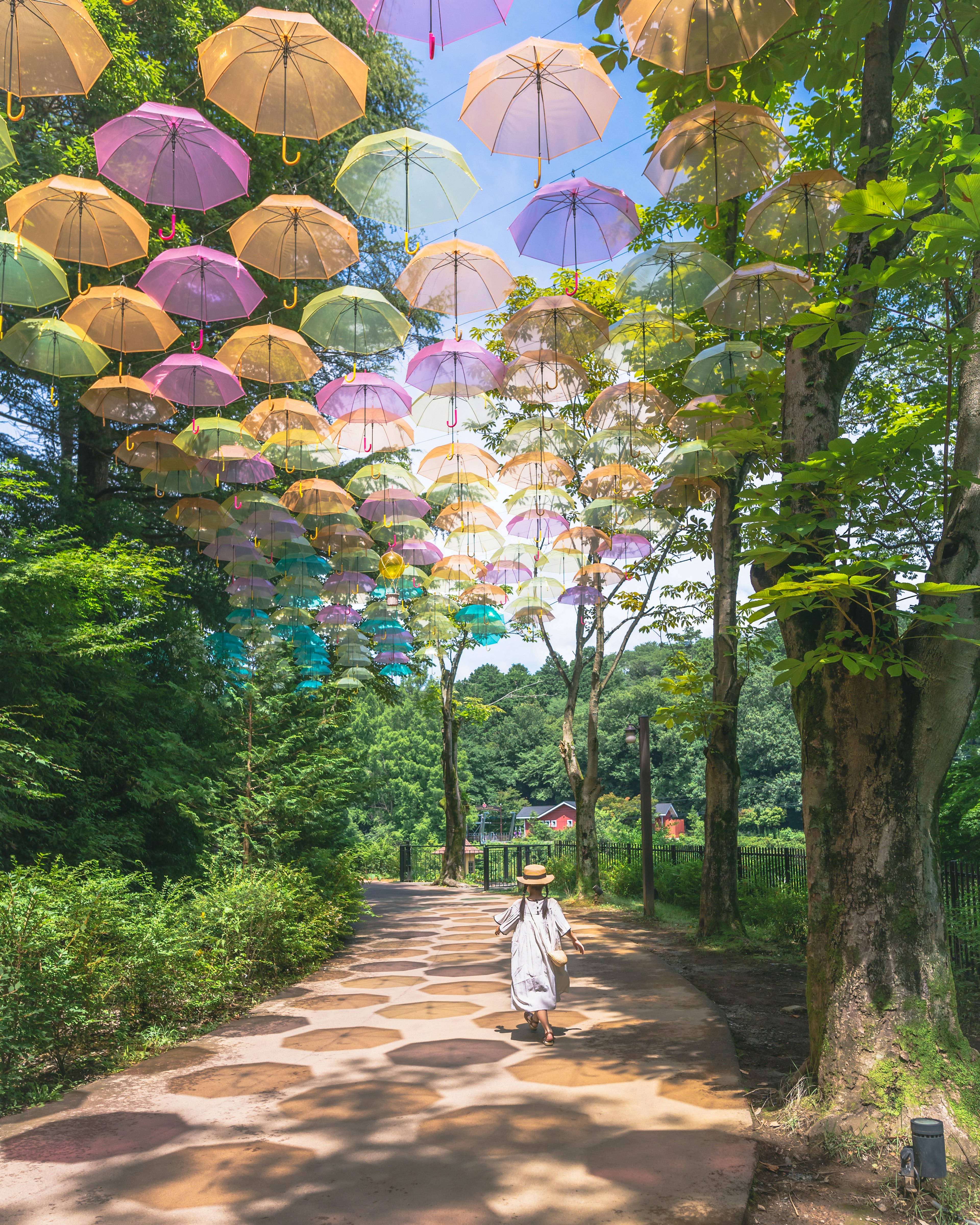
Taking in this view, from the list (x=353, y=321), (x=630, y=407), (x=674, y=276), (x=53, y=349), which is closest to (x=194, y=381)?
(x=53, y=349)

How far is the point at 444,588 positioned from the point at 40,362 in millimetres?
8645

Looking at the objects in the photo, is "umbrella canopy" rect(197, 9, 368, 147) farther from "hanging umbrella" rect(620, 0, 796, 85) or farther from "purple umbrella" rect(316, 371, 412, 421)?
"purple umbrella" rect(316, 371, 412, 421)

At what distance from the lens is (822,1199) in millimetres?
4055

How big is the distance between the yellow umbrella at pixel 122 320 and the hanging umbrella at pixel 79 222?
39cm

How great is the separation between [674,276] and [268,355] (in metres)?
4.17

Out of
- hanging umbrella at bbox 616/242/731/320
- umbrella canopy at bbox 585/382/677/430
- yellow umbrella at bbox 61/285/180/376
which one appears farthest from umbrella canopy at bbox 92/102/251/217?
umbrella canopy at bbox 585/382/677/430

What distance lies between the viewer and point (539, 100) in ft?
21.5

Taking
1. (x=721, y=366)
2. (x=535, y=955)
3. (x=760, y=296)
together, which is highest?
(x=721, y=366)

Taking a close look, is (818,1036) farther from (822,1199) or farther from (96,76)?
(96,76)

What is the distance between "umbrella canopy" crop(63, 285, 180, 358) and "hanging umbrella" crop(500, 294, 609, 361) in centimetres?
334

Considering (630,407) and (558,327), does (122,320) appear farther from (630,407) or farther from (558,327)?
(630,407)

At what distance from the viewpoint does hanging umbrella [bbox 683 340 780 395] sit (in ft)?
29.2

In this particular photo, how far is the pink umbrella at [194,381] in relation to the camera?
876 cm

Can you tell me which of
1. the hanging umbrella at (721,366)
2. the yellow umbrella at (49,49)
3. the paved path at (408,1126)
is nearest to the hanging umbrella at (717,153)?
the hanging umbrella at (721,366)
